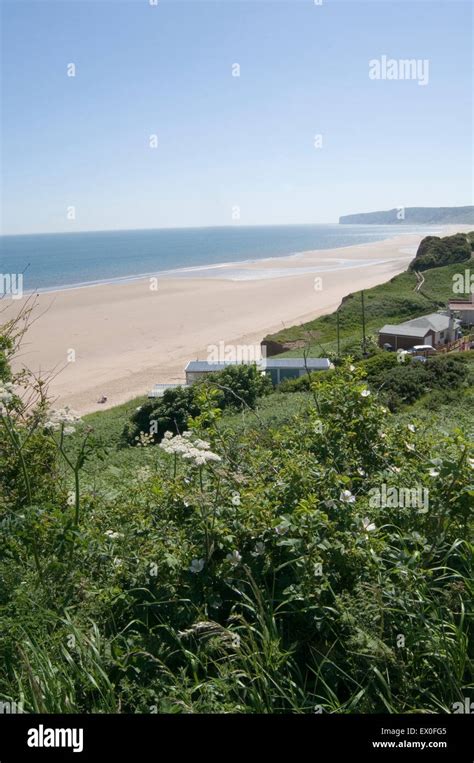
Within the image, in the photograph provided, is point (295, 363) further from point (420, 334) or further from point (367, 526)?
point (367, 526)

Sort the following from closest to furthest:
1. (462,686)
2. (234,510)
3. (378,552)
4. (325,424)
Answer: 1. (462,686)
2. (378,552)
3. (234,510)
4. (325,424)

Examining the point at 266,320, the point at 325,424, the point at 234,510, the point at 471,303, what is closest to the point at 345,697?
the point at 234,510

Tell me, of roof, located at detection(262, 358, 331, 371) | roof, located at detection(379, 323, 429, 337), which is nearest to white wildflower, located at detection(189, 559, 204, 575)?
roof, located at detection(262, 358, 331, 371)

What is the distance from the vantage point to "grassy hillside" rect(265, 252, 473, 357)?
38.4m

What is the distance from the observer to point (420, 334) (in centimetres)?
3366

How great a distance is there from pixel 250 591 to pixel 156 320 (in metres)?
47.4

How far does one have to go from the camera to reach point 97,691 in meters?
3.05

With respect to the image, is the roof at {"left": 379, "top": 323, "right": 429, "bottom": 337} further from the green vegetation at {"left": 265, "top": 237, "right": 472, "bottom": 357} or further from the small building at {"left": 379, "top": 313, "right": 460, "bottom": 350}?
the green vegetation at {"left": 265, "top": 237, "right": 472, "bottom": 357}

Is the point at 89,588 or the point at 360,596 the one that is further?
the point at 89,588

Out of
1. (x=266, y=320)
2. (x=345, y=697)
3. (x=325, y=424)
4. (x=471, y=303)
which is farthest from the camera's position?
(x=266, y=320)

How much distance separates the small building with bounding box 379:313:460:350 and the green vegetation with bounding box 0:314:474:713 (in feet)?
101
